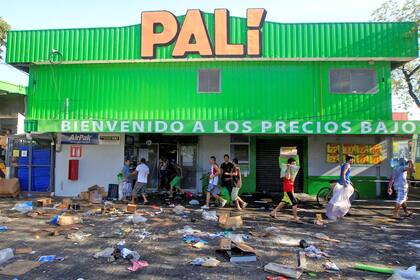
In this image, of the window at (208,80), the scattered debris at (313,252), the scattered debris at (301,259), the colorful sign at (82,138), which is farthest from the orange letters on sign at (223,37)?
the scattered debris at (301,259)

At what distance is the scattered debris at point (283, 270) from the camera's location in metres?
5.24

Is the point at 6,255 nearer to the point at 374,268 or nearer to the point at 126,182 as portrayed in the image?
the point at 374,268

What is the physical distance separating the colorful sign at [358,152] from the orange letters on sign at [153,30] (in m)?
7.84

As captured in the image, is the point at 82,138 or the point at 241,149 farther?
the point at 241,149

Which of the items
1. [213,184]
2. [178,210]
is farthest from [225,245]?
[213,184]

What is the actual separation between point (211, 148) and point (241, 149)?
1.29m

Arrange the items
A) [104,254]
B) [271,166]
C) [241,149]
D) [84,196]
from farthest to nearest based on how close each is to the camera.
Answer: [271,166] → [241,149] → [84,196] → [104,254]

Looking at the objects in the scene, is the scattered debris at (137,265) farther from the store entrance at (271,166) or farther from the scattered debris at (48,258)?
the store entrance at (271,166)

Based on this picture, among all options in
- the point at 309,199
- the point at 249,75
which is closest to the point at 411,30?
the point at 249,75

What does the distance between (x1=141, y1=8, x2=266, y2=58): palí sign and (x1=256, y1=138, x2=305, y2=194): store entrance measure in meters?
4.07

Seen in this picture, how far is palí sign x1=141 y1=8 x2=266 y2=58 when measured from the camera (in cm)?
1342

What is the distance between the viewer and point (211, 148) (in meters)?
14.5

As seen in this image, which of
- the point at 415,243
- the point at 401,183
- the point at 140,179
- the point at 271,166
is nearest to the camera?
the point at 415,243

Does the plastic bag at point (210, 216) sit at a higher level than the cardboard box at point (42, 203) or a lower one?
lower
